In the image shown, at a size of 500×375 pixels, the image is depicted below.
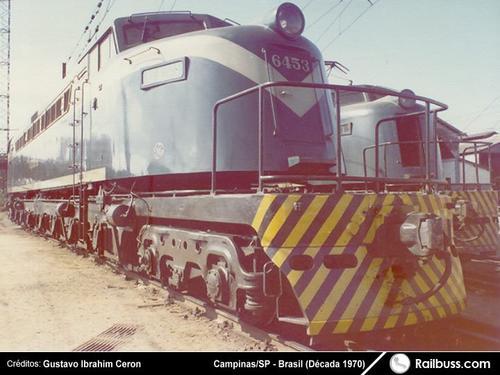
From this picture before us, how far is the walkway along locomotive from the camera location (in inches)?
142

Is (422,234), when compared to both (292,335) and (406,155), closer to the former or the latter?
(292,335)

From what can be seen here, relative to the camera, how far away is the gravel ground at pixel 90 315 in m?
4.00

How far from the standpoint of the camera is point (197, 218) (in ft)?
14.8

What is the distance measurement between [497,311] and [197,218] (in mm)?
3592

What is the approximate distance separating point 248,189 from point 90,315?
7.06 ft

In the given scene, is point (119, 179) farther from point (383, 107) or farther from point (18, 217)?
point (18, 217)

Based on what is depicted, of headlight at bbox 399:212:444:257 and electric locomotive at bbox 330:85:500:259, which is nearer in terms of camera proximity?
headlight at bbox 399:212:444:257

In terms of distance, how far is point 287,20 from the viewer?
5.07 meters

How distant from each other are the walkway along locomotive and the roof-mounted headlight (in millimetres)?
15

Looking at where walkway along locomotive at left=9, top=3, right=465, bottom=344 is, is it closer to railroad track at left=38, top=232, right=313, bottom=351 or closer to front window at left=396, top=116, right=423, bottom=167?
railroad track at left=38, top=232, right=313, bottom=351
